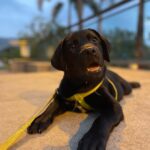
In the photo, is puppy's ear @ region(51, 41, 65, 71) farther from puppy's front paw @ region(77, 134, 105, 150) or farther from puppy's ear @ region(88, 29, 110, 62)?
puppy's front paw @ region(77, 134, 105, 150)

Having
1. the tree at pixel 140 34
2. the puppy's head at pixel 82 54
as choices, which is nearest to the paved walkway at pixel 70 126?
the puppy's head at pixel 82 54

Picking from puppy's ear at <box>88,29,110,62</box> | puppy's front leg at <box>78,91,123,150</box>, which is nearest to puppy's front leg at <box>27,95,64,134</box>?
puppy's front leg at <box>78,91,123,150</box>

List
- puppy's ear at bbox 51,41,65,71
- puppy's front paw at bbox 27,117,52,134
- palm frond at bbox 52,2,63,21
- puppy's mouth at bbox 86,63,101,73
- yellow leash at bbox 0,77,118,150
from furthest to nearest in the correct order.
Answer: palm frond at bbox 52,2,63,21 → puppy's ear at bbox 51,41,65,71 → puppy's mouth at bbox 86,63,101,73 → puppy's front paw at bbox 27,117,52,134 → yellow leash at bbox 0,77,118,150

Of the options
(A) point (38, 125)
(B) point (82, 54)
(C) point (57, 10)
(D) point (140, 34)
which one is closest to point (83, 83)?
(B) point (82, 54)

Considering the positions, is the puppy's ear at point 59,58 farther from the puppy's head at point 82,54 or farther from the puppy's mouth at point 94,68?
the puppy's mouth at point 94,68

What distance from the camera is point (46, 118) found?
99.3 inches

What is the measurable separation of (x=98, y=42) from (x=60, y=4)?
1149 inches

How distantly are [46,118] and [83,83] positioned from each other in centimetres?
41

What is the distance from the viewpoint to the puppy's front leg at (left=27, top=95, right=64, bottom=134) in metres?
2.37

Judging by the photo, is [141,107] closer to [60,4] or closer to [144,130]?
[144,130]

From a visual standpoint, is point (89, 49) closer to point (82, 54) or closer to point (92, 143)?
point (82, 54)

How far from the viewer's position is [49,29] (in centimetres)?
2877

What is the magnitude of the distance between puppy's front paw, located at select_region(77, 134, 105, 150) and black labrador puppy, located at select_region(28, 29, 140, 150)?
0.22 meters

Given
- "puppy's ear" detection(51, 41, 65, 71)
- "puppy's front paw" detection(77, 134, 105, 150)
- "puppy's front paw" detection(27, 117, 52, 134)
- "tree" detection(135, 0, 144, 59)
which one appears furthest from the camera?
"tree" detection(135, 0, 144, 59)
